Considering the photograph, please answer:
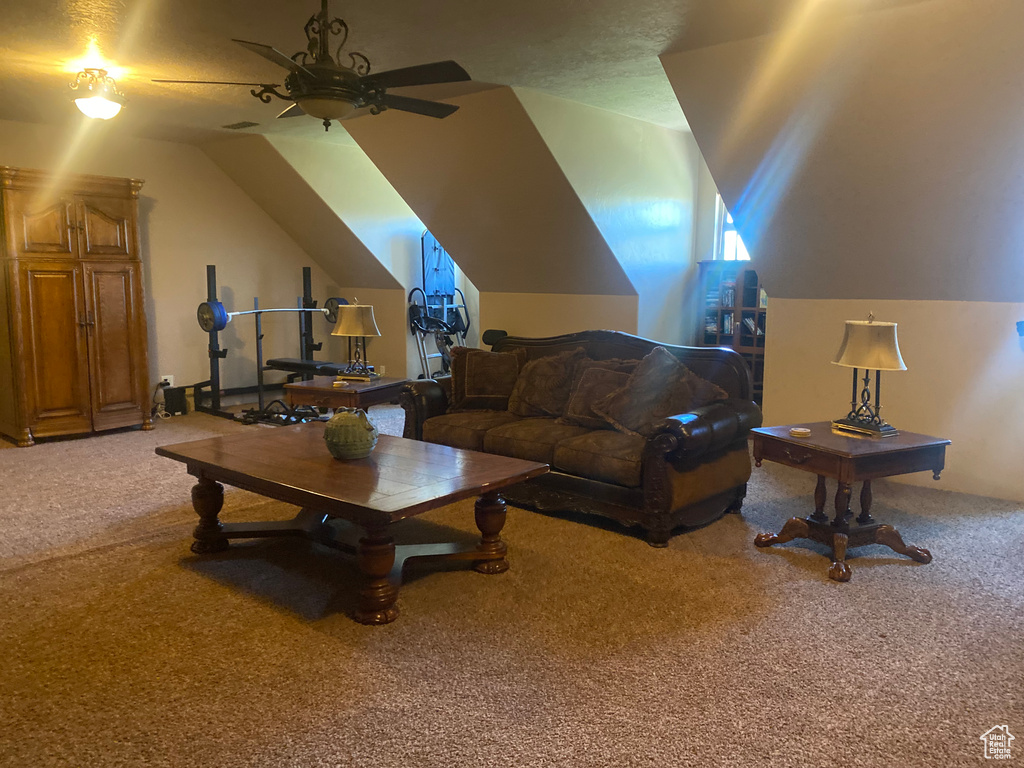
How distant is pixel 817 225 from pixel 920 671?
3.00m

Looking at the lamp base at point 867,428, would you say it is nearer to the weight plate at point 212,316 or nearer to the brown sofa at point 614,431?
the brown sofa at point 614,431

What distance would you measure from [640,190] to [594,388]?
239cm

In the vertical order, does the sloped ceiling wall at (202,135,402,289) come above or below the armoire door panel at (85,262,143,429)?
above

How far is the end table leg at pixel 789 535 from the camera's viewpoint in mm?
3633

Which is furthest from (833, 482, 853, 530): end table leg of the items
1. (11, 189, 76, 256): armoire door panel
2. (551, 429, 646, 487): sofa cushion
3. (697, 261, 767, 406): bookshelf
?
(11, 189, 76, 256): armoire door panel

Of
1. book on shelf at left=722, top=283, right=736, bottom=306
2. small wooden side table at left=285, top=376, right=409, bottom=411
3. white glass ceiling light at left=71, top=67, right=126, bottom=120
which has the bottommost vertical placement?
small wooden side table at left=285, top=376, right=409, bottom=411

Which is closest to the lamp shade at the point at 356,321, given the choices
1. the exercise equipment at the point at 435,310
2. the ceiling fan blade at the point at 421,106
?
the ceiling fan blade at the point at 421,106

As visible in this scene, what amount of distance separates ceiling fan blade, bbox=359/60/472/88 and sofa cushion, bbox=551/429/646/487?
1.94 metres

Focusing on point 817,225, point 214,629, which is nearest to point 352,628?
point 214,629

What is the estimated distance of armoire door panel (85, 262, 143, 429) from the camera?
6051 millimetres

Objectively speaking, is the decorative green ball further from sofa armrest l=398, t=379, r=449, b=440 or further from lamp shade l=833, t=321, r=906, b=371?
lamp shade l=833, t=321, r=906, b=371

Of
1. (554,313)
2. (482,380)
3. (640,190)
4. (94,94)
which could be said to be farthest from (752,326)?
(94,94)

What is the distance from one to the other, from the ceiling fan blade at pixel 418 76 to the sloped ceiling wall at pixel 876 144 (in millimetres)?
1811

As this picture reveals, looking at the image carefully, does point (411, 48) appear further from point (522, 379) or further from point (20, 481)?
point (20, 481)
